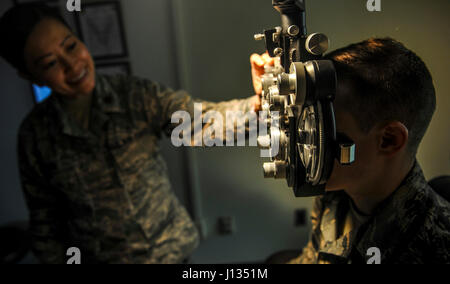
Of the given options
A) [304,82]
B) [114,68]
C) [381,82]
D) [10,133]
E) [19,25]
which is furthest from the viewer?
[10,133]

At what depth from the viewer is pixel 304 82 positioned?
0.35m

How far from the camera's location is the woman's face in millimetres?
794

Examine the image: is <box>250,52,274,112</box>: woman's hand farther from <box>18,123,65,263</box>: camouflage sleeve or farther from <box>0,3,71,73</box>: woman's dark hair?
<box>18,123,65,263</box>: camouflage sleeve

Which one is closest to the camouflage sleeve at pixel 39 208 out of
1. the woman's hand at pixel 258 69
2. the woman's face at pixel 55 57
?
the woman's face at pixel 55 57

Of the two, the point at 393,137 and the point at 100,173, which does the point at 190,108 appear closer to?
the point at 100,173

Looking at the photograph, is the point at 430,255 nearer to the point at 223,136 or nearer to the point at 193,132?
the point at 223,136

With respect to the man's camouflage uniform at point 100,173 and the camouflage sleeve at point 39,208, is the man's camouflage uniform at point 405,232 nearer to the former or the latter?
the man's camouflage uniform at point 100,173

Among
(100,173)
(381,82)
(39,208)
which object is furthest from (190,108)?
(39,208)

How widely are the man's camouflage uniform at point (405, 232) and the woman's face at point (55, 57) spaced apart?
0.89m

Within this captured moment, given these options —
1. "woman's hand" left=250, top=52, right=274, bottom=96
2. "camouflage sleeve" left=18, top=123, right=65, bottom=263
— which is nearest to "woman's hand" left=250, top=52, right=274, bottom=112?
"woman's hand" left=250, top=52, right=274, bottom=96

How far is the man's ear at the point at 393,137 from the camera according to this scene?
50 centimetres

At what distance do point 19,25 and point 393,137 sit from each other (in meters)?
1.01

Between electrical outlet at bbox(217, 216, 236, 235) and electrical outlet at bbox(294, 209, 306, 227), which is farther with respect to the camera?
electrical outlet at bbox(217, 216, 236, 235)

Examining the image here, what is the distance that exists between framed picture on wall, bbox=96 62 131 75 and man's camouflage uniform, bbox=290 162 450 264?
0.92 m
